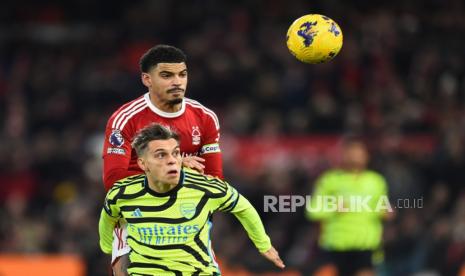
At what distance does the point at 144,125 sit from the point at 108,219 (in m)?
0.75

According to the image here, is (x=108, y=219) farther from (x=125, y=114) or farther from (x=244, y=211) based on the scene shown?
(x=244, y=211)

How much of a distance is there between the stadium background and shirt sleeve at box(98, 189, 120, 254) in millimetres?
5145

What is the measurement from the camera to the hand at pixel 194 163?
7414 millimetres

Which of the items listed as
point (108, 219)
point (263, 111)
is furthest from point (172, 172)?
point (263, 111)

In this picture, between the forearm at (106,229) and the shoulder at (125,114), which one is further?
the shoulder at (125,114)

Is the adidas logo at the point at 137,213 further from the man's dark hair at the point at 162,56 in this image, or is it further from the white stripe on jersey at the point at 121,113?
the man's dark hair at the point at 162,56

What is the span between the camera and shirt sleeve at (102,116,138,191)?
7672 mm

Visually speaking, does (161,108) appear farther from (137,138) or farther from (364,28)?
(364,28)

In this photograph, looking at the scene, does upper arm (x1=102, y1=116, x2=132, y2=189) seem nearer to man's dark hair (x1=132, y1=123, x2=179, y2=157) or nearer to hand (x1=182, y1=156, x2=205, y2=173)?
hand (x1=182, y1=156, x2=205, y2=173)

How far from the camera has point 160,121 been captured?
25.6 feet

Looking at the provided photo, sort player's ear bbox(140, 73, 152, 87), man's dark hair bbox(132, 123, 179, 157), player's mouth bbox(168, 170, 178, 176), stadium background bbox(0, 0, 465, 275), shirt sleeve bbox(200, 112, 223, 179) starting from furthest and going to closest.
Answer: stadium background bbox(0, 0, 465, 275)
shirt sleeve bbox(200, 112, 223, 179)
player's ear bbox(140, 73, 152, 87)
man's dark hair bbox(132, 123, 179, 157)
player's mouth bbox(168, 170, 178, 176)

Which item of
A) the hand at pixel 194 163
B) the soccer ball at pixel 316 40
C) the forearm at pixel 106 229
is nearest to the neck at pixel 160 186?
the hand at pixel 194 163

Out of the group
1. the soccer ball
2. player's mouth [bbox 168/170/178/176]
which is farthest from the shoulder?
the soccer ball

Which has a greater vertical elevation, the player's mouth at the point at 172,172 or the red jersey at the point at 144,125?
the red jersey at the point at 144,125
